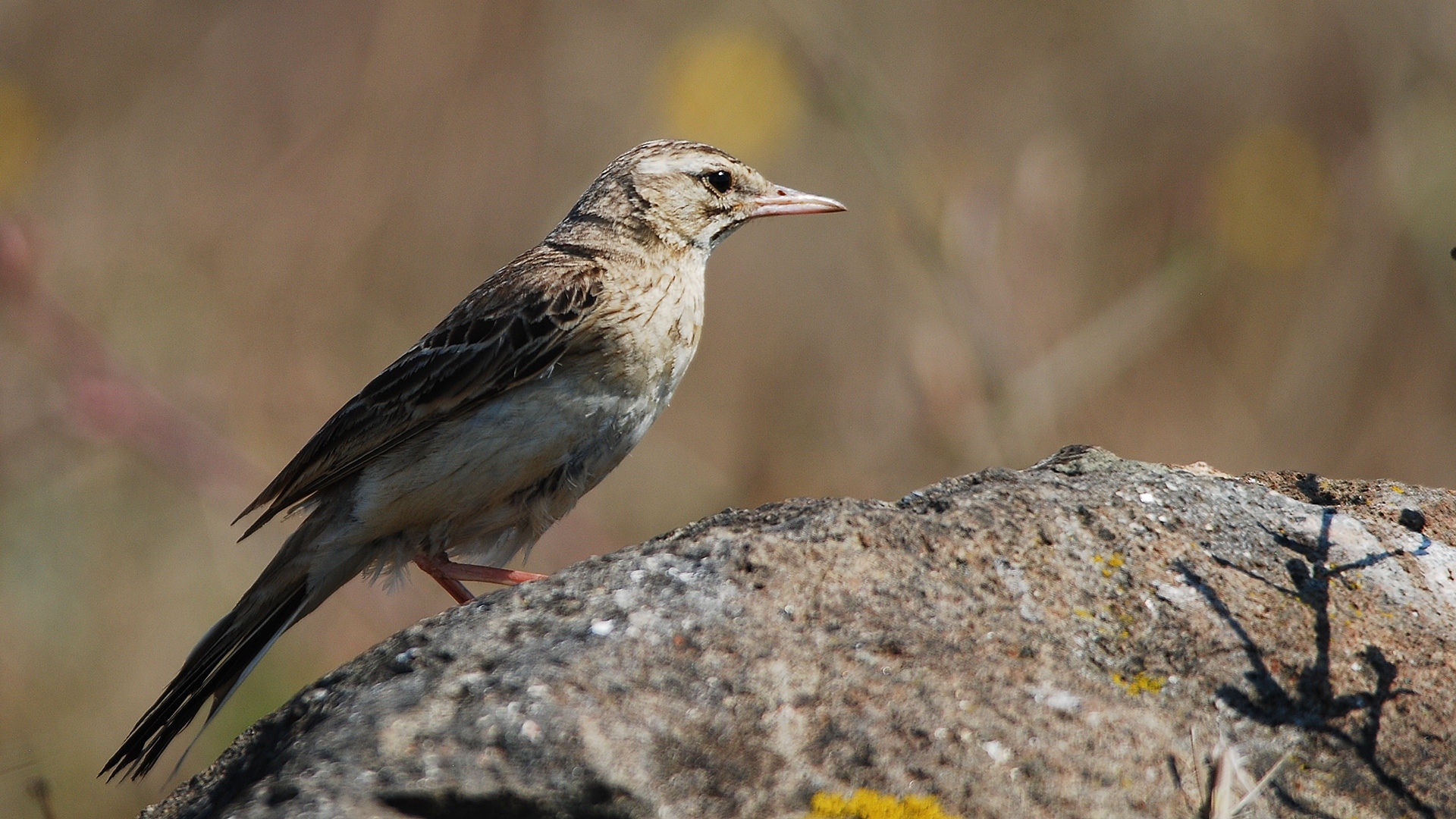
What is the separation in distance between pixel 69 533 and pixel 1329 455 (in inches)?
269

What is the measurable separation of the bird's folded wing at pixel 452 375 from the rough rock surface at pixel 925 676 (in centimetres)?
187

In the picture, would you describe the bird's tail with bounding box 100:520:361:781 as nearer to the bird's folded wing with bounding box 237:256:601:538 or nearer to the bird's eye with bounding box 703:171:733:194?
the bird's folded wing with bounding box 237:256:601:538

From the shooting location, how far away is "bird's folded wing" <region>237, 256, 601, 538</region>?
5137 millimetres

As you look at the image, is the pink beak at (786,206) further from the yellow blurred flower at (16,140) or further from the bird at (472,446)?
the yellow blurred flower at (16,140)

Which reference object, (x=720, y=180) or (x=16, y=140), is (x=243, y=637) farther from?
(x=16, y=140)

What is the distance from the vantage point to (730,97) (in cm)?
888

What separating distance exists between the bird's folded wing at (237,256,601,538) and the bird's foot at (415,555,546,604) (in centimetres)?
46

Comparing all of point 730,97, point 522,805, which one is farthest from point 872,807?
point 730,97

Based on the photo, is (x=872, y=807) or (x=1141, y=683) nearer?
(x=872, y=807)

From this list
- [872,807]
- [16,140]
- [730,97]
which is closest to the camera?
[872,807]

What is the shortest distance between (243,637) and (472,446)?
1.10 metres

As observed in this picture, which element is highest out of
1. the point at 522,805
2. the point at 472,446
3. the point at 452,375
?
the point at 452,375

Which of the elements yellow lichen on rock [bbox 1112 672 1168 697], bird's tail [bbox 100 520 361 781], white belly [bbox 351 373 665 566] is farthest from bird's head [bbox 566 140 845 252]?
yellow lichen on rock [bbox 1112 672 1168 697]

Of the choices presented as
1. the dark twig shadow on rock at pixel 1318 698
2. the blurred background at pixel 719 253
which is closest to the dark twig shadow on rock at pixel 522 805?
the dark twig shadow on rock at pixel 1318 698
